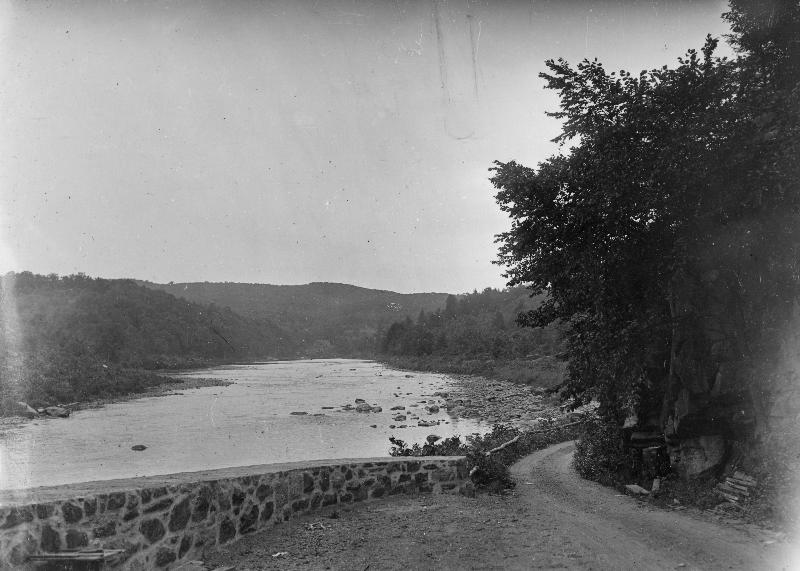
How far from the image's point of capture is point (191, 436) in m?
27.1

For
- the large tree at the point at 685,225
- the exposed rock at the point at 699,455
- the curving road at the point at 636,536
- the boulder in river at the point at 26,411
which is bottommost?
the curving road at the point at 636,536

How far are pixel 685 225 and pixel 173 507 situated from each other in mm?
11775

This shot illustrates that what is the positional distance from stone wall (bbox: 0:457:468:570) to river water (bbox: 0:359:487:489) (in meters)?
11.4

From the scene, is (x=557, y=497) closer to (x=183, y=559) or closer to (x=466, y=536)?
(x=466, y=536)

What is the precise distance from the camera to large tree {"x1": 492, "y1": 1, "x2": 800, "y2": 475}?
37.6 ft

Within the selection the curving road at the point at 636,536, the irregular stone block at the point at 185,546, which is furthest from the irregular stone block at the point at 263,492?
the curving road at the point at 636,536

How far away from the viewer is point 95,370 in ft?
151

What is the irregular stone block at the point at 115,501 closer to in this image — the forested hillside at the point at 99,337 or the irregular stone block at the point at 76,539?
the irregular stone block at the point at 76,539

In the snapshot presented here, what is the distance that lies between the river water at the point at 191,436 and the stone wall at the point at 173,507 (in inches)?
448

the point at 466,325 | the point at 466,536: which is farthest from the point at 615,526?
the point at 466,325

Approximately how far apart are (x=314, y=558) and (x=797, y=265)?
421 inches

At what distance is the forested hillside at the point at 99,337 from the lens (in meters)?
40.3

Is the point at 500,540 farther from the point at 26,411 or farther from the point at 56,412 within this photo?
the point at 26,411

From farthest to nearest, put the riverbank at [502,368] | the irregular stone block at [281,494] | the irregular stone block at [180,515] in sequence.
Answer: the riverbank at [502,368] → the irregular stone block at [281,494] → the irregular stone block at [180,515]
